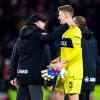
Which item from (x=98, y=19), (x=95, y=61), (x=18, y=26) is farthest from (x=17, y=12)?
(x=95, y=61)

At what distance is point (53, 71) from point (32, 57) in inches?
16.9

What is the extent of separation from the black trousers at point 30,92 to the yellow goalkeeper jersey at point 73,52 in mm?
575

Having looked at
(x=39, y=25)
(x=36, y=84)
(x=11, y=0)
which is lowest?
(x=36, y=84)

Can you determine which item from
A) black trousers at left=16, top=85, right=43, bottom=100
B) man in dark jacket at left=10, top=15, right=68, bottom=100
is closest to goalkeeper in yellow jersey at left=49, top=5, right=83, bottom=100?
man in dark jacket at left=10, top=15, right=68, bottom=100

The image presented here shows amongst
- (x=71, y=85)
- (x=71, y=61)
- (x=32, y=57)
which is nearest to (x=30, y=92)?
(x=32, y=57)

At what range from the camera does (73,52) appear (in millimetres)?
11867

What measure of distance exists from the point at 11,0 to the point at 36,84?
33.7ft

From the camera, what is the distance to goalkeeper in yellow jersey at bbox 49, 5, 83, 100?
11.9 metres

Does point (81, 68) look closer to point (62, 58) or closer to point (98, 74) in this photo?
point (62, 58)

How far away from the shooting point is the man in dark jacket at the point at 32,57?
469 inches

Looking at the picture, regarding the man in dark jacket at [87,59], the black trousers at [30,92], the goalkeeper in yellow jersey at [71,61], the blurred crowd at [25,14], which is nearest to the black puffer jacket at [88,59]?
the man in dark jacket at [87,59]

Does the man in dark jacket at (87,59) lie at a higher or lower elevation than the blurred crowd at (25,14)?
lower

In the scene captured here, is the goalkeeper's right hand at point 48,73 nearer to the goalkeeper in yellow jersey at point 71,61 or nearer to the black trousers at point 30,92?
the goalkeeper in yellow jersey at point 71,61

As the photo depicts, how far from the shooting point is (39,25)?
39.9 ft
